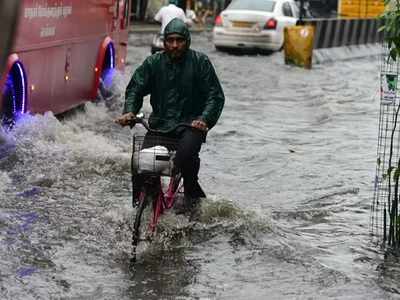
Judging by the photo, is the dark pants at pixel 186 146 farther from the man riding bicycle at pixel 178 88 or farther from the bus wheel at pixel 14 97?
the bus wheel at pixel 14 97

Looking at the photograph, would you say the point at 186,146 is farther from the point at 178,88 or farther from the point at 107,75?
the point at 107,75

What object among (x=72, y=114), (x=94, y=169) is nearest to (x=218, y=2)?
(x=72, y=114)

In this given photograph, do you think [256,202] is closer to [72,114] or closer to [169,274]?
[169,274]

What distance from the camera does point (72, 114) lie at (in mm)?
13531

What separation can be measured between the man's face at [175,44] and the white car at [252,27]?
64.8ft

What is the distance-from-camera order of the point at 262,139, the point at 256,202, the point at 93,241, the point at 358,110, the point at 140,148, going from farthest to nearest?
the point at 358,110, the point at 262,139, the point at 256,202, the point at 93,241, the point at 140,148

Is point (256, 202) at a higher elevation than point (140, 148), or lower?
lower

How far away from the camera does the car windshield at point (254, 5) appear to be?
26797mm

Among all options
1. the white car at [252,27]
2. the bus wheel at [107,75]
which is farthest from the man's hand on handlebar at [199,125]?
the white car at [252,27]

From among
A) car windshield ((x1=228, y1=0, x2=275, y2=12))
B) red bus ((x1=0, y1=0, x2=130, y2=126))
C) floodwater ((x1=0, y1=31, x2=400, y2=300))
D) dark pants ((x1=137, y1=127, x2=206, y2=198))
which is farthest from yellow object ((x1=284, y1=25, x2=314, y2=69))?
dark pants ((x1=137, y1=127, x2=206, y2=198))

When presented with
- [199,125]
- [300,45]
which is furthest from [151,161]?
[300,45]

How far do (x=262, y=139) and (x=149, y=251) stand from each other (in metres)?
6.74

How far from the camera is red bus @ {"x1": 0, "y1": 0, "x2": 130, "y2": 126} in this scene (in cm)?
984

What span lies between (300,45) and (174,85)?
17.3 metres
